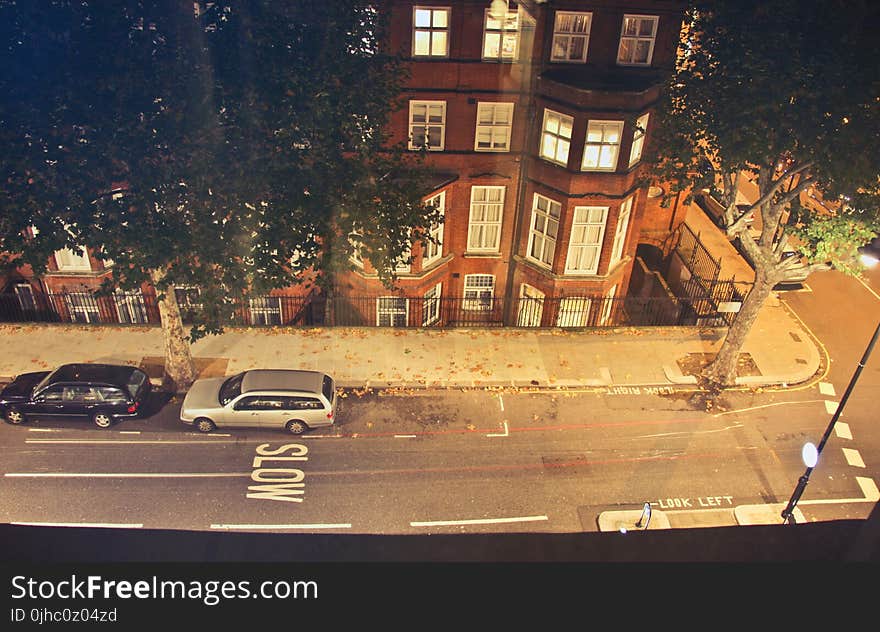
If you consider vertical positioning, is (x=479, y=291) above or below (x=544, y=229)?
below

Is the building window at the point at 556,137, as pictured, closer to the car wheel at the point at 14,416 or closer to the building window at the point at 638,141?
the building window at the point at 638,141

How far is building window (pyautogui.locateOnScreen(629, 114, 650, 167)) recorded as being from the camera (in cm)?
2339

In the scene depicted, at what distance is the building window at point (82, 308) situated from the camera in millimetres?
25547

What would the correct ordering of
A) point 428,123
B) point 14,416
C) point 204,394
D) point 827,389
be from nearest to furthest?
point 14,416 → point 204,394 → point 827,389 → point 428,123

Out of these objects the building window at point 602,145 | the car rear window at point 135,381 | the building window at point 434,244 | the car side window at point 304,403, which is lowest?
the car rear window at point 135,381

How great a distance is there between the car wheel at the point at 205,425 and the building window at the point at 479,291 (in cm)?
1202

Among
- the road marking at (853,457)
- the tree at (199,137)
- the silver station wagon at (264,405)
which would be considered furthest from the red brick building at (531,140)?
the road marking at (853,457)

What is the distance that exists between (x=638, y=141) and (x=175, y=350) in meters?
17.1

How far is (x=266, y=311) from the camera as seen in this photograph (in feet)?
89.6

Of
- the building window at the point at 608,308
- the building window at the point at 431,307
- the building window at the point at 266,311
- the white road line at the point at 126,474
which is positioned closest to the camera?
the white road line at the point at 126,474

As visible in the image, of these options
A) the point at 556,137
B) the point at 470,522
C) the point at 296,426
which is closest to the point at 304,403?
the point at 296,426

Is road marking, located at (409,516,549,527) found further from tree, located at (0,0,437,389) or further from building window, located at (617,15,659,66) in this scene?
building window, located at (617,15,659,66)

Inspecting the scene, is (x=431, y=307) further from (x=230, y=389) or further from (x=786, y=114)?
(x=786, y=114)

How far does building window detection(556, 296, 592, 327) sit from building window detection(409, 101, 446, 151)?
784 centimetres
